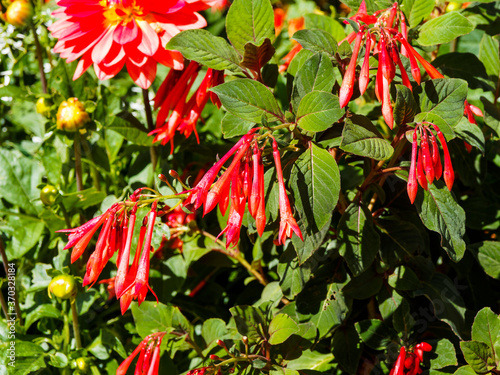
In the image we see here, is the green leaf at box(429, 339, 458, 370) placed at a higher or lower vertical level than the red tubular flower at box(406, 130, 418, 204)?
lower

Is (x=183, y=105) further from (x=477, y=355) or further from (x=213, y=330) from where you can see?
(x=477, y=355)

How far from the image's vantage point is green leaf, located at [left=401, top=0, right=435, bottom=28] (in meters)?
0.77

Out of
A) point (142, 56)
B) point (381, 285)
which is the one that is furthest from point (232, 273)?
point (142, 56)

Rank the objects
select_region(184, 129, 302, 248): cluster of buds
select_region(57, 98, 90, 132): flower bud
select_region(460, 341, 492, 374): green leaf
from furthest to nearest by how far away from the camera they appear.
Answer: select_region(57, 98, 90, 132): flower bud, select_region(460, 341, 492, 374): green leaf, select_region(184, 129, 302, 248): cluster of buds

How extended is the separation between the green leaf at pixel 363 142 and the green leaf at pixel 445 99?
0.07 meters

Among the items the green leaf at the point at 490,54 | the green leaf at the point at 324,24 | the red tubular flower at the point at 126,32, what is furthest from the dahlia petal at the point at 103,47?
the green leaf at the point at 490,54

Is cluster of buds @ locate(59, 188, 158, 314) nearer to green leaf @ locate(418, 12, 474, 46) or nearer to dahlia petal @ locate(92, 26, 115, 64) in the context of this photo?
dahlia petal @ locate(92, 26, 115, 64)

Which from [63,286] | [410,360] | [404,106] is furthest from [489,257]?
[63,286]

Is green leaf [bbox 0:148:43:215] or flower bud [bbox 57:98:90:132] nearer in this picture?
flower bud [bbox 57:98:90:132]

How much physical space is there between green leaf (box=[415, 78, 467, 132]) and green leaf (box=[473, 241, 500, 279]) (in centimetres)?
26

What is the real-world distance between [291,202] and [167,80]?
0.36 meters

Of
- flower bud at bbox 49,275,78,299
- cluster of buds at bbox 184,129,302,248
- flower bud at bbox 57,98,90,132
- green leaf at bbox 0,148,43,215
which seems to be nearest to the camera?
cluster of buds at bbox 184,129,302,248

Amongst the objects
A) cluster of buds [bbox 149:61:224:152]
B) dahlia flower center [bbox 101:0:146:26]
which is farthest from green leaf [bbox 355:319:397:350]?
dahlia flower center [bbox 101:0:146:26]

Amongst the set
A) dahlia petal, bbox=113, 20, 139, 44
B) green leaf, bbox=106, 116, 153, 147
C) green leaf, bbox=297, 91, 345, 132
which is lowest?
green leaf, bbox=106, 116, 153, 147
